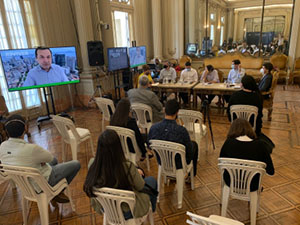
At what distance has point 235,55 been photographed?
9.04 meters

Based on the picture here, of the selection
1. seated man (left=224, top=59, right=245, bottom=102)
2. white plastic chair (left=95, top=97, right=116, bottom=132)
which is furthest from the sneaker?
seated man (left=224, top=59, right=245, bottom=102)

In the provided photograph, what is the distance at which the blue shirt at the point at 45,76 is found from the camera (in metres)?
4.98

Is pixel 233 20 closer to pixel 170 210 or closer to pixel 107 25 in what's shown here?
pixel 107 25

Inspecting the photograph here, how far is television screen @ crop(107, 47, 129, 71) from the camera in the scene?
6447mm

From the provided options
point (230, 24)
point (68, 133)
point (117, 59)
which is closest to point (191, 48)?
point (230, 24)

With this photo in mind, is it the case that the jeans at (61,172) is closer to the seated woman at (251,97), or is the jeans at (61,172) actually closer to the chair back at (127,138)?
the chair back at (127,138)

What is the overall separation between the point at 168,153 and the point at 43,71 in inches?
161

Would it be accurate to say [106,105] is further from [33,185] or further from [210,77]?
[210,77]

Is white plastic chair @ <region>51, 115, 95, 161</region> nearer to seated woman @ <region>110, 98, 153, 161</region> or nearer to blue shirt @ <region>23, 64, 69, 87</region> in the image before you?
seated woman @ <region>110, 98, 153, 161</region>

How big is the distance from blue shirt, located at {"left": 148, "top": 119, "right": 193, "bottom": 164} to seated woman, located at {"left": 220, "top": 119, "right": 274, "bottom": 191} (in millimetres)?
386

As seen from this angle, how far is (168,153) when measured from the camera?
7.66 ft

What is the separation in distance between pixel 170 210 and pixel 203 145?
175cm

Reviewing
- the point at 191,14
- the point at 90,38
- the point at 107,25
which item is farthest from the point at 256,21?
the point at 90,38

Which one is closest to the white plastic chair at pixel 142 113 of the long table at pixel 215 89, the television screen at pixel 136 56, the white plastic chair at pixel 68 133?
the white plastic chair at pixel 68 133
